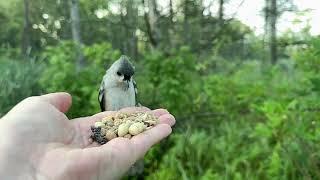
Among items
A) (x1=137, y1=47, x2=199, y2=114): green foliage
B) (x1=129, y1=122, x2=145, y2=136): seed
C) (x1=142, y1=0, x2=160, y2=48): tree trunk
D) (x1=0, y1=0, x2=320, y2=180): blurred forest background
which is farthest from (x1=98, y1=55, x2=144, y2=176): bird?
(x1=142, y1=0, x2=160, y2=48): tree trunk

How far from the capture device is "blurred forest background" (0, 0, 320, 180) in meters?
3.65

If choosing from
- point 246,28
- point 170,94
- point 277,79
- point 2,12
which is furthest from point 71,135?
point 2,12

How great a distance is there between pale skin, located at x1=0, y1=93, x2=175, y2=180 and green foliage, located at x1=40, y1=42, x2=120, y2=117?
2.19 meters

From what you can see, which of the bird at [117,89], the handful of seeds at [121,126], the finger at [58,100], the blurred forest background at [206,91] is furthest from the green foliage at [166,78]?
the finger at [58,100]

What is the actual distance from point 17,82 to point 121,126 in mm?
3355

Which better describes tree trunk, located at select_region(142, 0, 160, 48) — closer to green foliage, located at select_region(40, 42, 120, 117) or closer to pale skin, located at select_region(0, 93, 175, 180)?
green foliage, located at select_region(40, 42, 120, 117)

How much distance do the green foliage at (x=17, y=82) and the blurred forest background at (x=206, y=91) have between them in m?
0.01

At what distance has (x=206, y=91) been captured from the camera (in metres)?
5.64

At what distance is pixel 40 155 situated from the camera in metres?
2.00

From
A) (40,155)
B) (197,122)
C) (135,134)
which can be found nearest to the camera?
(40,155)

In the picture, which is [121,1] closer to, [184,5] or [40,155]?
[184,5]

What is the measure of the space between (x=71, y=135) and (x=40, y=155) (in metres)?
0.32

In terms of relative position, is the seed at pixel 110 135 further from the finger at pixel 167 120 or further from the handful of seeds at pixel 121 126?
the finger at pixel 167 120

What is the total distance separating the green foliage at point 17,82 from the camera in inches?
199
